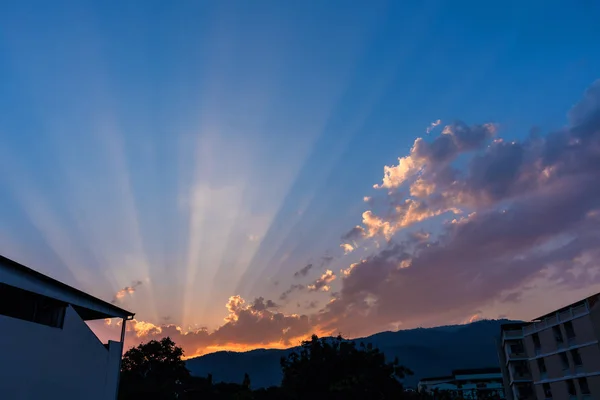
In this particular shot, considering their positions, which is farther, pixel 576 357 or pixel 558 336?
pixel 558 336

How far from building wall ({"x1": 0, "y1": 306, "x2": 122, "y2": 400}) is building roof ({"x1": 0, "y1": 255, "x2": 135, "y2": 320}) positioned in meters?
0.85

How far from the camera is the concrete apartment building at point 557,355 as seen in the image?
163 feet

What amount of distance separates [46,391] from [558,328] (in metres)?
59.0

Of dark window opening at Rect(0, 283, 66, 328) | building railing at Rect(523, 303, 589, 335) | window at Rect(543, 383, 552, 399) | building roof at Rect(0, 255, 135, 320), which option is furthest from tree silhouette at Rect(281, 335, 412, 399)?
window at Rect(543, 383, 552, 399)

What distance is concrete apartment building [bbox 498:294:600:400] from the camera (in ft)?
163

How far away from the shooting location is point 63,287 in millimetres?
20219

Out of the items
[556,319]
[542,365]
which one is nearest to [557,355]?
[556,319]

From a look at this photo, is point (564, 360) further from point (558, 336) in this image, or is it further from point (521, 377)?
point (521, 377)

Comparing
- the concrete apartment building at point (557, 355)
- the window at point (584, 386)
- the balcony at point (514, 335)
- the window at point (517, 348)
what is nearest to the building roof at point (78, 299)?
the concrete apartment building at point (557, 355)

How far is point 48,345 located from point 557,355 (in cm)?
5943

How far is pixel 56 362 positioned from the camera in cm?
1905

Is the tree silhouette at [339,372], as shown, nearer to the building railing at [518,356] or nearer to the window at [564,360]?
the window at [564,360]

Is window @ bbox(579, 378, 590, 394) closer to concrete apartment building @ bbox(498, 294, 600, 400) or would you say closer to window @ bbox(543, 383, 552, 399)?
concrete apartment building @ bbox(498, 294, 600, 400)

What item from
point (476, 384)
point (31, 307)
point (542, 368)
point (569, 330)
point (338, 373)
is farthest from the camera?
point (476, 384)
